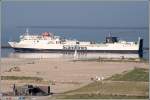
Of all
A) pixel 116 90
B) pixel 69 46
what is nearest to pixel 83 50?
pixel 69 46

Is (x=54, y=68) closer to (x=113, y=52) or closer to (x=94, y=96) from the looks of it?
(x=94, y=96)

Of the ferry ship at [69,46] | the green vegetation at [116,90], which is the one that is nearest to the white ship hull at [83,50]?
the ferry ship at [69,46]

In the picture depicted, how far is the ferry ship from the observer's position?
3941 centimetres

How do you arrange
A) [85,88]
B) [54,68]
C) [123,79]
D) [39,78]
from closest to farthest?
[85,88] → [123,79] → [39,78] → [54,68]

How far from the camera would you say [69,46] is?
40.2m

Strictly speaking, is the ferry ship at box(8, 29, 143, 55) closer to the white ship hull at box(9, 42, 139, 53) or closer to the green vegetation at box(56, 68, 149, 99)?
the white ship hull at box(9, 42, 139, 53)

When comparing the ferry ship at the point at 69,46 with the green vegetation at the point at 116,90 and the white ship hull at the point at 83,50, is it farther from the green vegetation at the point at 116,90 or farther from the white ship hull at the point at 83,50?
the green vegetation at the point at 116,90

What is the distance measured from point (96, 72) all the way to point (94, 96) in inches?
318

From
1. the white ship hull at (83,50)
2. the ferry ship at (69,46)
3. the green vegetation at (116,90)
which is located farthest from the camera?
the ferry ship at (69,46)

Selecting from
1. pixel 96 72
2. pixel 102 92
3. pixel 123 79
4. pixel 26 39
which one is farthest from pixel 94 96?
pixel 26 39

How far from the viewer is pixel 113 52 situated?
39406 millimetres

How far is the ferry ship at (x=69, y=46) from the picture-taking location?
129 feet

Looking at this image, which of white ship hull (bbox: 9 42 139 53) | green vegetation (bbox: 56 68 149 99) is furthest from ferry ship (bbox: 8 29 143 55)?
green vegetation (bbox: 56 68 149 99)

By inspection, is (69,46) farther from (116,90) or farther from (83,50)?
(116,90)
